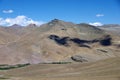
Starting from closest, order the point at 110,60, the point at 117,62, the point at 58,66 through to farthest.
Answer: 1. the point at 117,62
2. the point at 110,60
3. the point at 58,66

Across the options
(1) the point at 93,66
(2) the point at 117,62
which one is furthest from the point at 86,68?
(2) the point at 117,62

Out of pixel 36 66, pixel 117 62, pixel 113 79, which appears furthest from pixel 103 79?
pixel 36 66

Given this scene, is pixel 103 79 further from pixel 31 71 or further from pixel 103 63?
pixel 31 71

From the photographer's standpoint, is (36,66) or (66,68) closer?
(66,68)

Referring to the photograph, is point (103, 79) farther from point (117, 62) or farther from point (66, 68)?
point (66, 68)

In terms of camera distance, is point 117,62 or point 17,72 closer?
point 117,62

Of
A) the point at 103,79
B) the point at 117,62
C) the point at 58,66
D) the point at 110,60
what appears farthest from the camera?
the point at 58,66

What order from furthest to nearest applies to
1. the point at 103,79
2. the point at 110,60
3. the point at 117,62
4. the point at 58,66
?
the point at 58,66 < the point at 110,60 < the point at 117,62 < the point at 103,79

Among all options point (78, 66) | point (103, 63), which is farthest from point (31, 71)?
point (103, 63)
